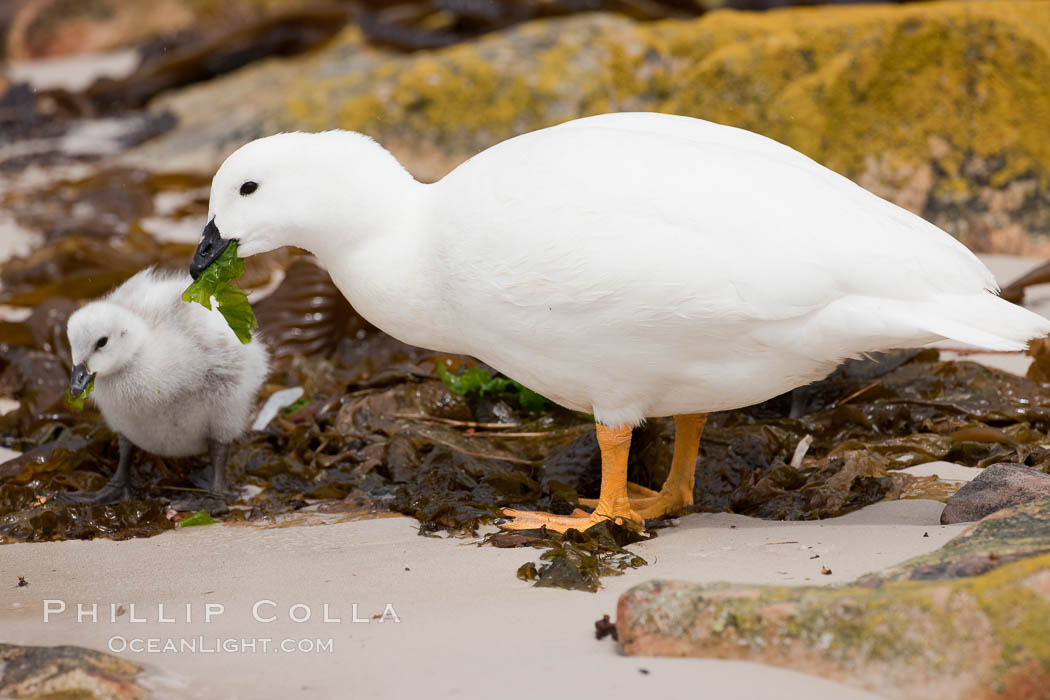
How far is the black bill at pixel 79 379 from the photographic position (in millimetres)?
4742

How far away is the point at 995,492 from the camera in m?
3.73

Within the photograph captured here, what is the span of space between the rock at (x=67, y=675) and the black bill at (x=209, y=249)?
5.68ft

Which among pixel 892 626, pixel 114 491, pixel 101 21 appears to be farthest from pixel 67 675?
pixel 101 21

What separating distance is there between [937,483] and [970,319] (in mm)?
869

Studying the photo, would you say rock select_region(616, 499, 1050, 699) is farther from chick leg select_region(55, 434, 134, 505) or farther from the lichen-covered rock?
the lichen-covered rock

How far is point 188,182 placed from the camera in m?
8.95

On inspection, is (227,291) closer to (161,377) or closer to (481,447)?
(161,377)

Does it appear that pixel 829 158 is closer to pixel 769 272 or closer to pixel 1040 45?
pixel 1040 45

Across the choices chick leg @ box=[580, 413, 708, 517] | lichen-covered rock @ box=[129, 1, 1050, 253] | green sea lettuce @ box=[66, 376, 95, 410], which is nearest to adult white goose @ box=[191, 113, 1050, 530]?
chick leg @ box=[580, 413, 708, 517]

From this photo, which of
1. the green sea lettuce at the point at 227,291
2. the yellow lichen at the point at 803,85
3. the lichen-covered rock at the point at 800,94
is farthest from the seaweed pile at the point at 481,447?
the yellow lichen at the point at 803,85

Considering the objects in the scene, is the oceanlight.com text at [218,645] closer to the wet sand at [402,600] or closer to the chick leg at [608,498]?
the wet sand at [402,600]

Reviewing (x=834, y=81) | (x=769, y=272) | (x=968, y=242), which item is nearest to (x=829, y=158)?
(x=834, y=81)

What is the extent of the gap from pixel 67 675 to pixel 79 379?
2271 millimetres

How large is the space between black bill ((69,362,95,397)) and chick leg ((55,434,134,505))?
0.96ft
